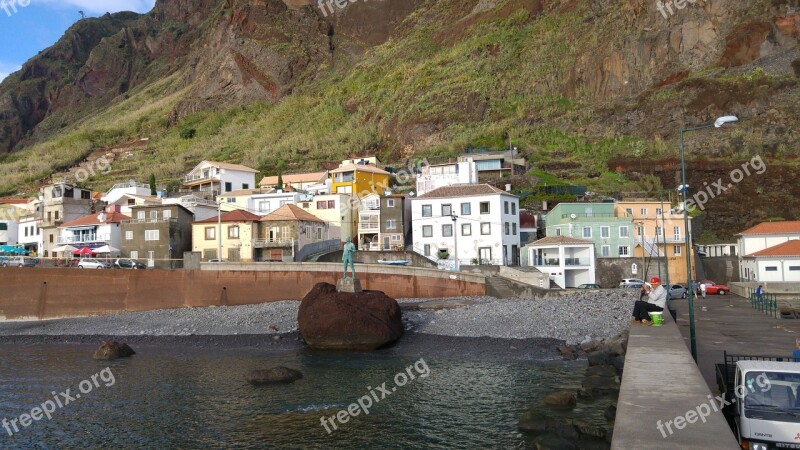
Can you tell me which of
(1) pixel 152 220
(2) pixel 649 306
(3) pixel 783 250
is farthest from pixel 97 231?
(3) pixel 783 250

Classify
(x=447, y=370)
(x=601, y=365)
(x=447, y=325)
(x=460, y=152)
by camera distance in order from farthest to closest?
(x=460, y=152)
(x=447, y=325)
(x=447, y=370)
(x=601, y=365)

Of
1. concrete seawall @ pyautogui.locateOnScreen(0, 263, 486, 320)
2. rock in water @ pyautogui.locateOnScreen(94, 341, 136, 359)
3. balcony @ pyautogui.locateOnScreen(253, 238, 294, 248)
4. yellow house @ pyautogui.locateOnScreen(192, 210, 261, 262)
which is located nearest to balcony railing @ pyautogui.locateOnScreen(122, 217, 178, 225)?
yellow house @ pyautogui.locateOnScreen(192, 210, 261, 262)

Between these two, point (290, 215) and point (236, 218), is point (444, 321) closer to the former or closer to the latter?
point (290, 215)

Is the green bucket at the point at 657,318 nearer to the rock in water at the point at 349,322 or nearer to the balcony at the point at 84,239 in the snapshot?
the rock in water at the point at 349,322

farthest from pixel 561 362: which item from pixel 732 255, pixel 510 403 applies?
pixel 732 255

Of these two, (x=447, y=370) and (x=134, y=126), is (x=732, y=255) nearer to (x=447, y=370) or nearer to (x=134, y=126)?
(x=447, y=370)

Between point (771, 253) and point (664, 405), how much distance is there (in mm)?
55491

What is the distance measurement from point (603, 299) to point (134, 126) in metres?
171

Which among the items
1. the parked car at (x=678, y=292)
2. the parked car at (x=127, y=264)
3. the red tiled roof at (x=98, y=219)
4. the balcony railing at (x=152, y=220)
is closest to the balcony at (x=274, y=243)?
the balcony railing at (x=152, y=220)

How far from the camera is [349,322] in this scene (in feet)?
115

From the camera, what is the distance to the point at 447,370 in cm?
2880

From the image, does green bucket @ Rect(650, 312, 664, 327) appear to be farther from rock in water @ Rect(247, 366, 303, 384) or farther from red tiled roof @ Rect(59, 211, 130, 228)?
red tiled roof @ Rect(59, 211, 130, 228)

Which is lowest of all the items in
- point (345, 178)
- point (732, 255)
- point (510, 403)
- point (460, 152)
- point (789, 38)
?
point (510, 403)

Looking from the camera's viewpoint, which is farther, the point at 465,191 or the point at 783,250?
the point at 465,191
